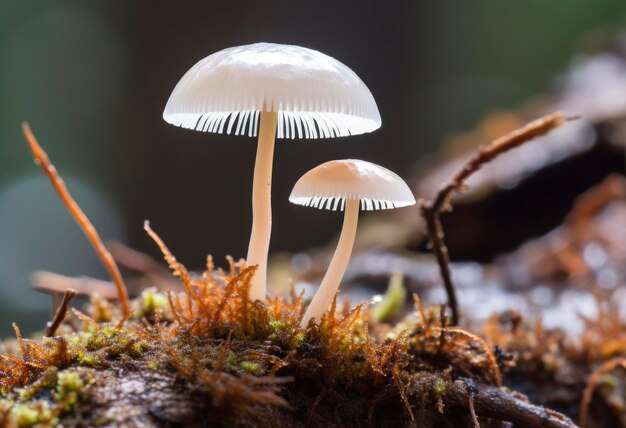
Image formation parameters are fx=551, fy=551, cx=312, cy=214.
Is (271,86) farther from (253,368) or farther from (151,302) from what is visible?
(151,302)

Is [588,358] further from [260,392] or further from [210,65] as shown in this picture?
[210,65]

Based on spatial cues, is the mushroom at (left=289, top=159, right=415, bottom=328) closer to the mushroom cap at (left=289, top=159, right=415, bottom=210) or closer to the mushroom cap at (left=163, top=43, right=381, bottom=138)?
the mushroom cap at (left=289, top=159, right=415, bottom=210)

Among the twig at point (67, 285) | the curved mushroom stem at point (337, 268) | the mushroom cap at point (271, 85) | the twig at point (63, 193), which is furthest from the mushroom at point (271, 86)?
the twig at point (67, 285)

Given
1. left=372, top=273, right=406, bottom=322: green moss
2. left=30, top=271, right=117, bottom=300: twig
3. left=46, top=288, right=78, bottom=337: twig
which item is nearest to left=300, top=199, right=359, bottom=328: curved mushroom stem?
left=46, top=288, right=78, bottom=337: twig

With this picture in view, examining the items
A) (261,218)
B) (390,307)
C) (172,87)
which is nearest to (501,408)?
(261,218)

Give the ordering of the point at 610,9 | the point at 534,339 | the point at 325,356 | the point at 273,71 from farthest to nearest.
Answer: the point at 610,9 < the point at 534,339 < the point at 325,356 < the point at 273,71

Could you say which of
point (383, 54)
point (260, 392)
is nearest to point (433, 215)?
point (260, 392)
